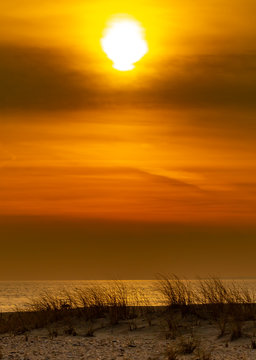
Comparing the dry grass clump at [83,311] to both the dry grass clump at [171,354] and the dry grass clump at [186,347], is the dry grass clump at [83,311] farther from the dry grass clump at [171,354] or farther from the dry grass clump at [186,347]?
the dry grass clump at [171,354]

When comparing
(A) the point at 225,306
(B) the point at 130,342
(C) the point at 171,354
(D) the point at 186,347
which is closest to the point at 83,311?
(B) the point at 130,342

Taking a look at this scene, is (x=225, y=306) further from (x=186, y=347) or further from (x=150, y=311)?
(x=186, y=347)

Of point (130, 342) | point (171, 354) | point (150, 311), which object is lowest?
point (171, 354)

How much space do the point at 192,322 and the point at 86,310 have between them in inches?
141

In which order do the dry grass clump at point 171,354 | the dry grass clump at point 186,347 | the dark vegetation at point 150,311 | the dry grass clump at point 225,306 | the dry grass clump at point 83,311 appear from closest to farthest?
the dry grass clump at point 171,354 → the dry grass clump at point 186,347 → the dry grass clump at point 225,306 → the dark vegetation at point 150,311 → the dry grass clump at point 83,311

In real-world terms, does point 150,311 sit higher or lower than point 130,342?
higher

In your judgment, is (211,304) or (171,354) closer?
(171,354)

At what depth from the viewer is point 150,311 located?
66.7 ft

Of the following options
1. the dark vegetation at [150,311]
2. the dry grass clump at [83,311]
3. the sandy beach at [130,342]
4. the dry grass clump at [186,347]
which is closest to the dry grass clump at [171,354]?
the sandy beach at [130,342]

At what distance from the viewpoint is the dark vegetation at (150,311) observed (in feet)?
60.3

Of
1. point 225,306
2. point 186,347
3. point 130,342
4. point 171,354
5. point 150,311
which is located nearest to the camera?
point 171,354

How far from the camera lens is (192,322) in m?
18.6

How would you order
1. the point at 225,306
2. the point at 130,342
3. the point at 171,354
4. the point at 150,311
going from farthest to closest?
the point at 150,311, the point at 225,306, the point at 130,342, the point at 171,354

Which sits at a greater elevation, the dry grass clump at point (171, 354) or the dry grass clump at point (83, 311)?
the dry grass clump at point (83, 311)
